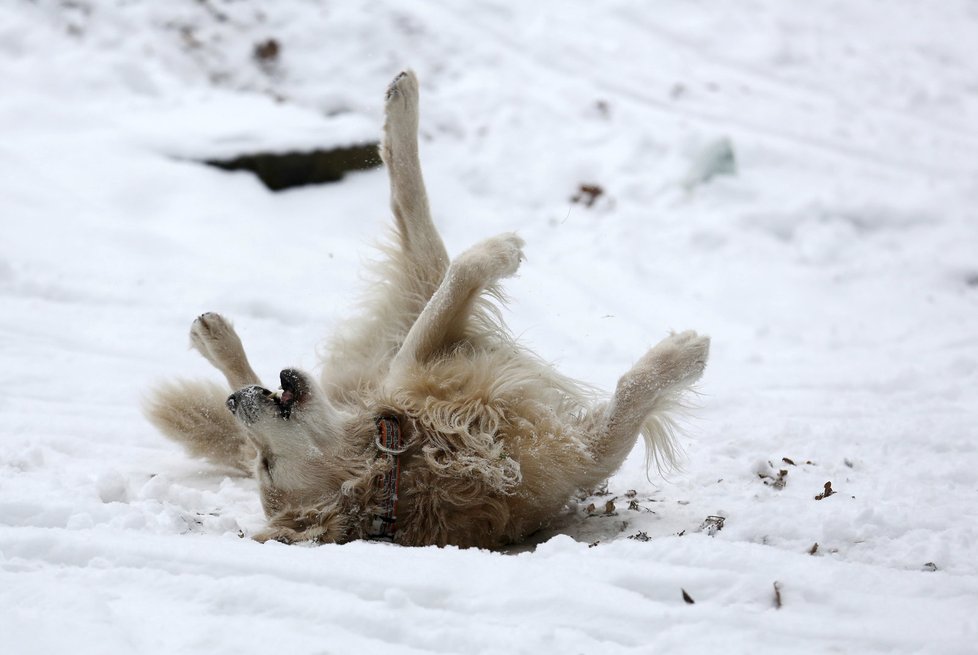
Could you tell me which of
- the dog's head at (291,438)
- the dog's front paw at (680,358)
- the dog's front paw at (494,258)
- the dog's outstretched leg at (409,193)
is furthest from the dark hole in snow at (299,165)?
the dog's front paw at (680,358)

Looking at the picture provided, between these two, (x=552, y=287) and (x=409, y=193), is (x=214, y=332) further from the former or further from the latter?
(x=552, y=287)

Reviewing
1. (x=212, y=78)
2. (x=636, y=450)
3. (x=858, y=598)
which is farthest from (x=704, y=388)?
(x=212, y=78)

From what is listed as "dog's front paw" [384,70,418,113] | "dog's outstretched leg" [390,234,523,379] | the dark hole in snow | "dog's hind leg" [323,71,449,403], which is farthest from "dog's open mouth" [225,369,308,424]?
the dark hole in snow

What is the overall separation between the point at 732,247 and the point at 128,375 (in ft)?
11.2

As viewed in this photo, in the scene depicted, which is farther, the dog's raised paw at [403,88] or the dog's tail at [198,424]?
the dog's raised paw at [403,88]

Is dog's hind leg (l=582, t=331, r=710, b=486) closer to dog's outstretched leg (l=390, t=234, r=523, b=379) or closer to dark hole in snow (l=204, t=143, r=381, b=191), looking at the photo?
dog's outstretched leg (l=390, t=234, r=523, b=379)

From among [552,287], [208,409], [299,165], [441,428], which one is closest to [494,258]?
[441,428]

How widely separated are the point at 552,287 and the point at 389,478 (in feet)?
Answer: 7.65

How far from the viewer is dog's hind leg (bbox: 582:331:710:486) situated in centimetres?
307

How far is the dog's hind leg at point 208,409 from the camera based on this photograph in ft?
11.6

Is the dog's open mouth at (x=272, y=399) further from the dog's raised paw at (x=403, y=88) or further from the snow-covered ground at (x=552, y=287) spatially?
the dog's raised paw at (x=403, y=88)

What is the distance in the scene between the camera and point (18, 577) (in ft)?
6.71

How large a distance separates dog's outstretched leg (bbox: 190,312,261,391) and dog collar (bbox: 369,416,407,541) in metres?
0.78

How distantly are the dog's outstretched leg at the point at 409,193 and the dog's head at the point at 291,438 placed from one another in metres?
0.97
